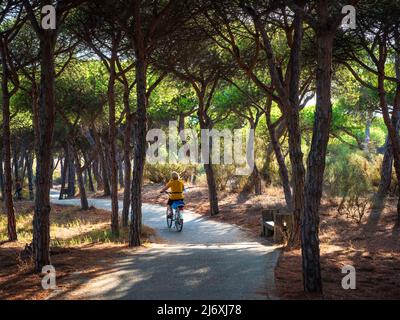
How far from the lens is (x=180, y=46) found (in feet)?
52.9

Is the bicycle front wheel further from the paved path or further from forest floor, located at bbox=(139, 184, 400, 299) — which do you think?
the paved path

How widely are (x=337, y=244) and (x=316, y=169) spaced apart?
7.44 m

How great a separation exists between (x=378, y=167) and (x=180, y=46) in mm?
12920

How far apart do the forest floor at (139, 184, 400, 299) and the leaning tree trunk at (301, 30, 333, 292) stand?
1.12 ft

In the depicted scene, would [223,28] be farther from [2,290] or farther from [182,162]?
[182,162]

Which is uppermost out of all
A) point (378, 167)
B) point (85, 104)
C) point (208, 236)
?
point (85, 104)

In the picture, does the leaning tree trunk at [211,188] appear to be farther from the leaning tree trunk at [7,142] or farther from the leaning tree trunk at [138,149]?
the leaning tree trunk at [7,142]

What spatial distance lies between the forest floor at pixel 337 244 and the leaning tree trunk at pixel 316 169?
0.34 m

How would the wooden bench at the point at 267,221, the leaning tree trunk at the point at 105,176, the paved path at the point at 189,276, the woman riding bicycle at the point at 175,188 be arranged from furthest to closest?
1. the leaning tree trunk at the point at 105,176
2. the woman riding bicycle at the point at 175,188
3. the wooden bench at the point at 267,221
4. the paved path at the point at 189,276

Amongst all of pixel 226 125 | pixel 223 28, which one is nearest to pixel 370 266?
pixel 223 28

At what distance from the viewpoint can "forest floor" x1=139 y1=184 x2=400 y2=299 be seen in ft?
22.7

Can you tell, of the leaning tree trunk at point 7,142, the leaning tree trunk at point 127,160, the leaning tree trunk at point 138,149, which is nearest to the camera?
the leaning tree trunk at point 138,149

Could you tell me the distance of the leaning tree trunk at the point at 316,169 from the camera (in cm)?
634

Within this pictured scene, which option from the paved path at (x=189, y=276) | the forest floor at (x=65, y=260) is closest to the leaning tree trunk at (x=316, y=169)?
the paved path at (x=189, y=276)
